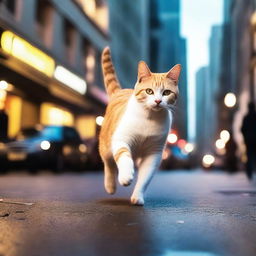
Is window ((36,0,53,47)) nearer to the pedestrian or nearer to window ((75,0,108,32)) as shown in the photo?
window ((75,0,108,32))

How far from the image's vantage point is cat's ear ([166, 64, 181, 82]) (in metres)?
5.83

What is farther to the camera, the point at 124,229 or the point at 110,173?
the point at 110,173

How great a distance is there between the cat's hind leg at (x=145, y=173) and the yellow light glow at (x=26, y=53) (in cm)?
1465

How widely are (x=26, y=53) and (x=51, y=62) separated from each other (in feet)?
11.4

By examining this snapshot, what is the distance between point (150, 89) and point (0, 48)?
14.5 metres

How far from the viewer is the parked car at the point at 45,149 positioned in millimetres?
17016

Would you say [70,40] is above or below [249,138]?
above

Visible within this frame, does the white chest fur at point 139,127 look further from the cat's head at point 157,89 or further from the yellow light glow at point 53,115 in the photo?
the yellow light glow at point 53,115

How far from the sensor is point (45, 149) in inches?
690

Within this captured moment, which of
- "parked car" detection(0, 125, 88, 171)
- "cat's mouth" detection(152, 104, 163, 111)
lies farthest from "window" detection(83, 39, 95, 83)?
"cat's mouth" detection(152, 104, 163, 111)

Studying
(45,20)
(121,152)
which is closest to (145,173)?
(121,152)

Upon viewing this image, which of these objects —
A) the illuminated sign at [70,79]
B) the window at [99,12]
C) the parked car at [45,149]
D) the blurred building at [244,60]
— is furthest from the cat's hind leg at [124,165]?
the window at [99,12]

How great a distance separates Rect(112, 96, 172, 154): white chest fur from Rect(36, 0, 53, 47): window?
21862 millimetres

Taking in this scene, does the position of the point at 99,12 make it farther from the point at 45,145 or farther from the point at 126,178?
the point at 126,178
